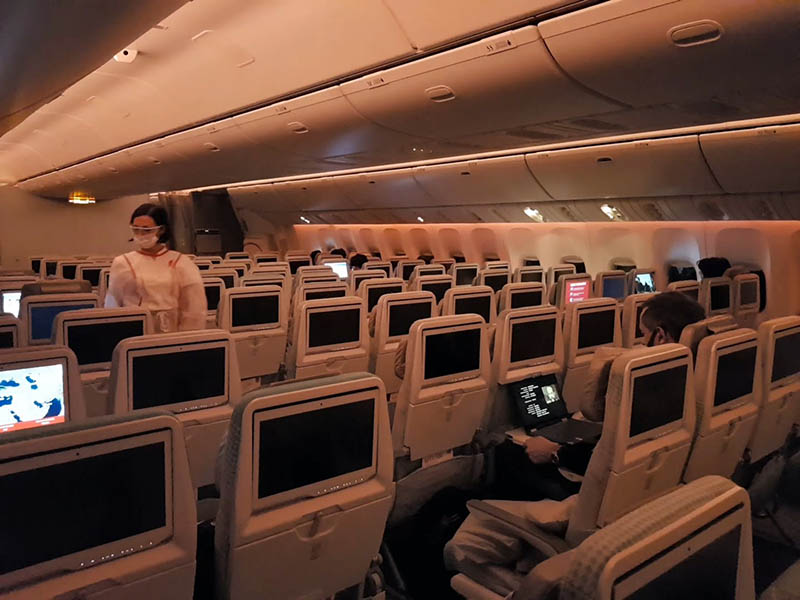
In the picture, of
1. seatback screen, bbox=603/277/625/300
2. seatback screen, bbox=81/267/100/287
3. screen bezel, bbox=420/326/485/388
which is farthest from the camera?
seatback screen, bbox=81/267/100/287

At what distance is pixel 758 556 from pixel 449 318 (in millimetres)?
2295

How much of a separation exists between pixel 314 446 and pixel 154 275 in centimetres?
287

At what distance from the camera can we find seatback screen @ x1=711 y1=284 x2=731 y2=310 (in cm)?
810

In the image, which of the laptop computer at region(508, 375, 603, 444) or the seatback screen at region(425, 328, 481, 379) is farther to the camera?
the laptop computer at region(508, 375, 603, 444)

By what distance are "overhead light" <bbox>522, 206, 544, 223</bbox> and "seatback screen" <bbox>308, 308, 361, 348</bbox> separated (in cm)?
842

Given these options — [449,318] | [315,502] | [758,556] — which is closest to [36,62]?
[449,318]

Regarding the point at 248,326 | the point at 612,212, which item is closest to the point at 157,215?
the point at 248,326

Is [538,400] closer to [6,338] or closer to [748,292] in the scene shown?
[6,338]

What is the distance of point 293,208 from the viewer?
20500mm

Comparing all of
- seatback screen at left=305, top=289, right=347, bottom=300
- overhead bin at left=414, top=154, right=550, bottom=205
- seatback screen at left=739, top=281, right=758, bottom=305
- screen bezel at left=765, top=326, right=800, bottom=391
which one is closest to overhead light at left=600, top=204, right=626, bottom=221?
overhead bin at left=414, top=154, right=550, bottom=205

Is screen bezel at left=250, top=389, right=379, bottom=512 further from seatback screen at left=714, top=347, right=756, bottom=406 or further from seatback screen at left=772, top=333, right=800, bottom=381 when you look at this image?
seatback screen at left=772, top=333, right=800, bottom=381

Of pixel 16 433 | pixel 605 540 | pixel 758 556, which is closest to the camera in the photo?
pixel 605 540

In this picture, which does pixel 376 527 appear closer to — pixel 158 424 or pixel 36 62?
pixel 158 424

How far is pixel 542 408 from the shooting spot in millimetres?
4598
